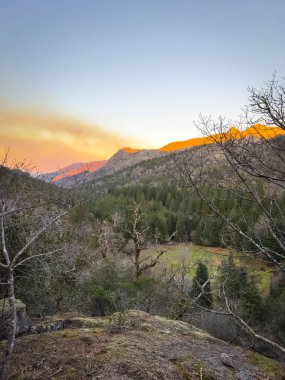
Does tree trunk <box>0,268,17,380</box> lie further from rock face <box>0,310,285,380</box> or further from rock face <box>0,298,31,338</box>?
rock face <box>0,298,31,338</box>

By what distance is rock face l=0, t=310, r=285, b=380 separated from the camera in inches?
180

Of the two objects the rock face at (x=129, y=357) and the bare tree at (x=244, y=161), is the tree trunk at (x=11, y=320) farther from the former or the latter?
the bare tree at (x=244, y=161)

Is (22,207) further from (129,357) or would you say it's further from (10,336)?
(129,357)

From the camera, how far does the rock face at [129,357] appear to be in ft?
15.0

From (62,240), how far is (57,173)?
315 inches

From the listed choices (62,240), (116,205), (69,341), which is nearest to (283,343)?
(62,240)

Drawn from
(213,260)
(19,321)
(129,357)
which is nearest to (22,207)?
(19,321)

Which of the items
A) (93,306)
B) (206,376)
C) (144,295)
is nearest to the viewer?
(206,376)

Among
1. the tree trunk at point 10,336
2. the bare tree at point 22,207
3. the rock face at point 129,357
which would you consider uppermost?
the bare tree at point 22,207

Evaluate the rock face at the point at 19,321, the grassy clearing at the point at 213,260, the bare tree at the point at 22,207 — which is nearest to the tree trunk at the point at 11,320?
the bare tree at the point at 22,207

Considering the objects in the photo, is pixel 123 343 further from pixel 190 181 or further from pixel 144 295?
pixel 144 295

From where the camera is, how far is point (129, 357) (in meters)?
5.05

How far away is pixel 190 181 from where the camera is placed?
173 inches

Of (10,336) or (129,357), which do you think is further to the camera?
(129,357)
